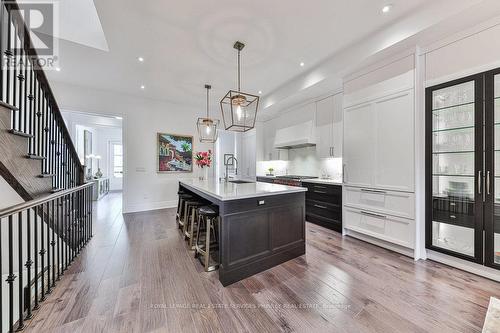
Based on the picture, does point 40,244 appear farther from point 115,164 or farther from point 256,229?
point 115,164

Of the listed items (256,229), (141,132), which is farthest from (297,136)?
(141,132)

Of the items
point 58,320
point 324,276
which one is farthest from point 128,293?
point 324,276

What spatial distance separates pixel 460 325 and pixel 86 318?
299 centimetres

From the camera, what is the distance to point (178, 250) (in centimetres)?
288

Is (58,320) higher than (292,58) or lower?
lower

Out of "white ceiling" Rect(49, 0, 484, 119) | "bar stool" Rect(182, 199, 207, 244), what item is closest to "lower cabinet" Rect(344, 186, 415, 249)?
"white ceiling" Rect(49, 0, 484, 119)

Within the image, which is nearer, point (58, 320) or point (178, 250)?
point (58, 320)

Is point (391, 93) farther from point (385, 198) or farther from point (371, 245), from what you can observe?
point (371, 245)

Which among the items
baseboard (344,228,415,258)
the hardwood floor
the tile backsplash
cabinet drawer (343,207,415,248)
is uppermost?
the tile backsplash

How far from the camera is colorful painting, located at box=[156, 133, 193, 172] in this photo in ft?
18.4

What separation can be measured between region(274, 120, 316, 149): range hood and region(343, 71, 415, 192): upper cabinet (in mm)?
1127

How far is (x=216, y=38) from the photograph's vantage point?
2895mm

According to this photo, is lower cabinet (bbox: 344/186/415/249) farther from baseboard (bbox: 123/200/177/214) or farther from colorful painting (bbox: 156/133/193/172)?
baseboard (bbox: 123/200/177/214)

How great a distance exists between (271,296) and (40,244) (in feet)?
10.2
